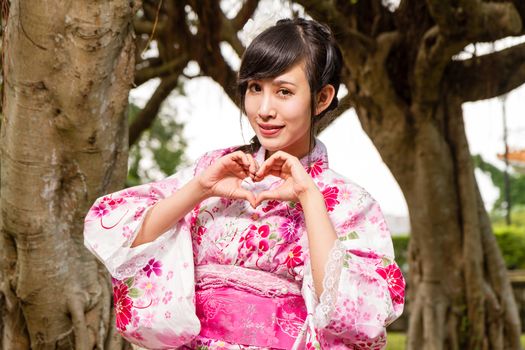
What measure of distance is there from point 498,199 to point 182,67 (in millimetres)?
16704

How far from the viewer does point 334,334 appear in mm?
1938

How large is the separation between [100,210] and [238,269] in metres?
0.39

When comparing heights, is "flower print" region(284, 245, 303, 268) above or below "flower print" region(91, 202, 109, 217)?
below

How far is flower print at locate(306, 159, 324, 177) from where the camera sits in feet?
7.11

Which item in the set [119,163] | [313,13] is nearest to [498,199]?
[313,13]

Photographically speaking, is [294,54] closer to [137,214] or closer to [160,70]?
[137,214]

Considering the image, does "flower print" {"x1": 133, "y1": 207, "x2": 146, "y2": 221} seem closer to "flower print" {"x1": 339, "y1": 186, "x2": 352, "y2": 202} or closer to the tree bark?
"flower print" {"x1": 339, "y1": 186, "x2": 352, "y2": 202}

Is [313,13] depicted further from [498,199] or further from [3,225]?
[498,199]

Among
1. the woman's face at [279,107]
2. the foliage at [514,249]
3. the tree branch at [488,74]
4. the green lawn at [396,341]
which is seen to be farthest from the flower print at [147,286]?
the foliage at [514,249]

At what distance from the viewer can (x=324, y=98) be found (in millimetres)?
2191

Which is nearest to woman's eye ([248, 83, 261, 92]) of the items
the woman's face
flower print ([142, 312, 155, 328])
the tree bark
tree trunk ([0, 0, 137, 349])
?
the woman's face

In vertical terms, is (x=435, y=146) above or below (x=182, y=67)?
below

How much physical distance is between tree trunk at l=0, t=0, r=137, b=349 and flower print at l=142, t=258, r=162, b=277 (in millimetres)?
861

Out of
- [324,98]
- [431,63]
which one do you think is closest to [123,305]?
[324,98]
